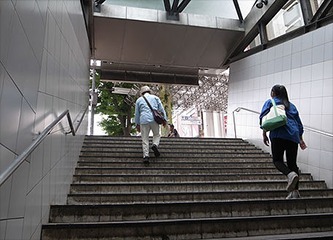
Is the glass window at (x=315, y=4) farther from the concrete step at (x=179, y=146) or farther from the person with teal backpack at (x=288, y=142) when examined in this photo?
the person with teal backpack at (x=288, y=142)

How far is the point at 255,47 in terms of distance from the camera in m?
7.58

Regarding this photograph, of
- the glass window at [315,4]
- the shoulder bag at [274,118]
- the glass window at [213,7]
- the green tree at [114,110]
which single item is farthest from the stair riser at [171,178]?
the green tree at [114,110]

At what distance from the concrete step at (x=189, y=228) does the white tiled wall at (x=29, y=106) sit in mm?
296

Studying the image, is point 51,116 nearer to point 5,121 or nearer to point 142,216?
point 5,121

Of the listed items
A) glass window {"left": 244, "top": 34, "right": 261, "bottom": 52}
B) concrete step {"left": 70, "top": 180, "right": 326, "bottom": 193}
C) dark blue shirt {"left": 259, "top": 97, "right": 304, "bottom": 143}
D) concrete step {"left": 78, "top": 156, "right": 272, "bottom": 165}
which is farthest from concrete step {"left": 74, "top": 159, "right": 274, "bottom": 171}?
glass window {"left": 244, "top": 34, "right": 261, "bottom": 52}

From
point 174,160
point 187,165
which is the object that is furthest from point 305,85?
point 174,160

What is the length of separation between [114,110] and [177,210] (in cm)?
1463

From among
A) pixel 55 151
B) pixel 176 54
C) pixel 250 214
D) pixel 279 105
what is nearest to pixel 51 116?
pixel 55 151

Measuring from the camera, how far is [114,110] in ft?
55.5

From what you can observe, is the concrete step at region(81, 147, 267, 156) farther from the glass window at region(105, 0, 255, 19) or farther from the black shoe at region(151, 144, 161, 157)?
the glass window at region(105, 0, 255, 19)

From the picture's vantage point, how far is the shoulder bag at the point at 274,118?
3.15 metres

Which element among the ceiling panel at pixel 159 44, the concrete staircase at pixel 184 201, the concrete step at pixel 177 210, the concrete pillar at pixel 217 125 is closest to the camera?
the concrete staircase at pixel 184 201

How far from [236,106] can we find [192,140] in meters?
1.87

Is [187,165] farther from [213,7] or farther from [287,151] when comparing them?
[213,7]
